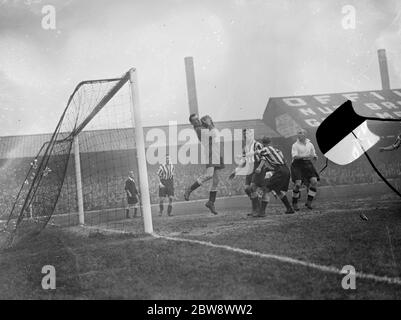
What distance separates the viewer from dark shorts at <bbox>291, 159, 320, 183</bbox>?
7.56m

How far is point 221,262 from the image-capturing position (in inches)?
136

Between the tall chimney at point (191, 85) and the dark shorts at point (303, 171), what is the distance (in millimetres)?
18933

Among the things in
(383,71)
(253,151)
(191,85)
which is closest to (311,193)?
(253,151)

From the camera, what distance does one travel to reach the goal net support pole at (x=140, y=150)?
5.53m

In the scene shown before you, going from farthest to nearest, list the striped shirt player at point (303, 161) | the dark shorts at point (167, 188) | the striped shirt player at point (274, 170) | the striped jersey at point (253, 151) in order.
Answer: the dark shorts at point (167, 188)
the striped shirt player at point (303, 161)
the striped jersey at point (253, 151)
the striped shirt player at point (274, 170)

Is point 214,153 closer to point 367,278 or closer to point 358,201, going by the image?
point 358,201

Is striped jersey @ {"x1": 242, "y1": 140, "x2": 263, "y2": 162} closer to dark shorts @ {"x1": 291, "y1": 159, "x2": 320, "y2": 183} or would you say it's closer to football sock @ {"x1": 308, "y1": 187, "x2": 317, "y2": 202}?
dark shorts @ {"x1": 291, "y1": 159, "x2": 320, "y2": 183}

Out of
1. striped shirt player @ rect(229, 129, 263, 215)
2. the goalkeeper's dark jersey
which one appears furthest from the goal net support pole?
the goalkeeper's dark jersey

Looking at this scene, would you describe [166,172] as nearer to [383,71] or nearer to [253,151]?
[253,151]

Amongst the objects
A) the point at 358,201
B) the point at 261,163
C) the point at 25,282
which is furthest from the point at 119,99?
the point at 358,201

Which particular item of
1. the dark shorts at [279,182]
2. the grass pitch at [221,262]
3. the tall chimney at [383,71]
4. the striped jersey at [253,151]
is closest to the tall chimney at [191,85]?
the tall chimney at [383,71]

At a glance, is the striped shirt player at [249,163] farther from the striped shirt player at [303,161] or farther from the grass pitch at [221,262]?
the grass pitch at [221,262]

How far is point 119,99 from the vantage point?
6.75m
